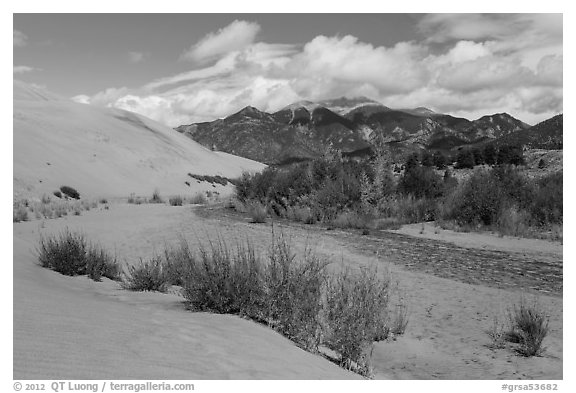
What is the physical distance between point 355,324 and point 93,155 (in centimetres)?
4396

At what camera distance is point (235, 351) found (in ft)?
13.1

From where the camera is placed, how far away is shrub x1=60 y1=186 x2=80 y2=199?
29.9m

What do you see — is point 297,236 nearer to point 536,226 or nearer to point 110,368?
point 536,226

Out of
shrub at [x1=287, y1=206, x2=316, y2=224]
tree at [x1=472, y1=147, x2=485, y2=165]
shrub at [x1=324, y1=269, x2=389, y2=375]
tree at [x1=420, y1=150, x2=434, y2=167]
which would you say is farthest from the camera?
tree at [x1=420, y1=150, x2=434, y2=167]

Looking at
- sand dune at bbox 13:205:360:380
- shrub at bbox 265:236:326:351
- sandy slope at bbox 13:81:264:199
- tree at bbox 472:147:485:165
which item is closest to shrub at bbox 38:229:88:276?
sand dune at bbox 13:205:360:380

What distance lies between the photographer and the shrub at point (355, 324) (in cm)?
486

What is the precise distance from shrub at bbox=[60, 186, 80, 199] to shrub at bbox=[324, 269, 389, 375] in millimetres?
27911

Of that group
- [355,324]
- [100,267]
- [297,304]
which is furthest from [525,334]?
[100,267]

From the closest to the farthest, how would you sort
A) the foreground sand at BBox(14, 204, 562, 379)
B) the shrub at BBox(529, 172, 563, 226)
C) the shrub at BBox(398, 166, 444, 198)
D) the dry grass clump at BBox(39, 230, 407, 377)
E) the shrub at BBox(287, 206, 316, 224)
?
the foreground sand at BBox(14, 204, 562, 379)
the dry grass clump at BBox(39, 230, 407, 377)
the shrub at BBox(529, 172, 563, 226)
the shrub at BBox(287, 206, 316, 224)
the shrub at BBox(398, 166, 444, 198)

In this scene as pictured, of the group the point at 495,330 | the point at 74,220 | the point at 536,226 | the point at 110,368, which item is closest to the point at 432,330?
the point at 495,330

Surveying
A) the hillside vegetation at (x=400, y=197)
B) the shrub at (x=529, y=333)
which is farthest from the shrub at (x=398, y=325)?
the hillside vegetation at (x=400, y=197)

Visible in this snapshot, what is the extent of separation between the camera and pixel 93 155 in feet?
145

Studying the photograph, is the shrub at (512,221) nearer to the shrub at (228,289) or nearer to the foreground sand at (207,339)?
the foreground sand at (207,339)

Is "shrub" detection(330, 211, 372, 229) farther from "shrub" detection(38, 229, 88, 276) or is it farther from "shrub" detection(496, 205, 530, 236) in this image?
"shrub" detection(38, 229, 88, 276)
